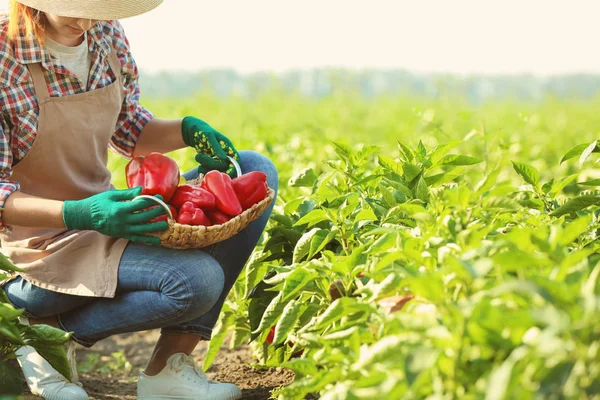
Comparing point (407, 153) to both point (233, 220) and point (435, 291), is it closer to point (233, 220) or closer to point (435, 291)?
point (233, 220)

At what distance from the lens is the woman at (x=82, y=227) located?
2.60 m

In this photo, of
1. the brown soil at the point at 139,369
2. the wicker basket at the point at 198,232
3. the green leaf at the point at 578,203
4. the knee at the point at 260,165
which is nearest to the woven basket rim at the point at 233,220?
the wicker basket at the point at 198,232

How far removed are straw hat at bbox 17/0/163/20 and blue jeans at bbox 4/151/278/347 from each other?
765 millimetres

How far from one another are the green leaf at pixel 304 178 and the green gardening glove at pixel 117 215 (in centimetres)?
79

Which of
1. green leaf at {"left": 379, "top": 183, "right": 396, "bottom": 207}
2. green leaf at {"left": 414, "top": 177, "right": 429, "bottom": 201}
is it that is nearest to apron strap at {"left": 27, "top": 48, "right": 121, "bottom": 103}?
green leaf at {"left": 379, "top": 183, "right": 396, "bottom": 207}

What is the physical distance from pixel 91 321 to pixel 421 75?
2132 cm

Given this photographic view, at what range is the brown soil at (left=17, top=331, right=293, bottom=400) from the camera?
309 centimetres

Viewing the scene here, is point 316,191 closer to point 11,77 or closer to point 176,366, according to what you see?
point 176,366

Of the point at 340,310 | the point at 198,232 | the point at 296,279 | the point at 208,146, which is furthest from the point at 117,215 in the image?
the point at 340,310

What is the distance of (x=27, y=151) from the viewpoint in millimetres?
2785

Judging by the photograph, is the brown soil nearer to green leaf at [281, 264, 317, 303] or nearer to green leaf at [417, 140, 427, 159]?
green leaf at [281, 264, 317, 303]

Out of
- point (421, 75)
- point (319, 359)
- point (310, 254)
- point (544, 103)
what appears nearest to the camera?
point (319, 359)

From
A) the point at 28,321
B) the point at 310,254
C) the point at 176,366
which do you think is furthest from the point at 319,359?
the point at 28,321

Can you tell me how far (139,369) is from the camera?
3734 millimetres
